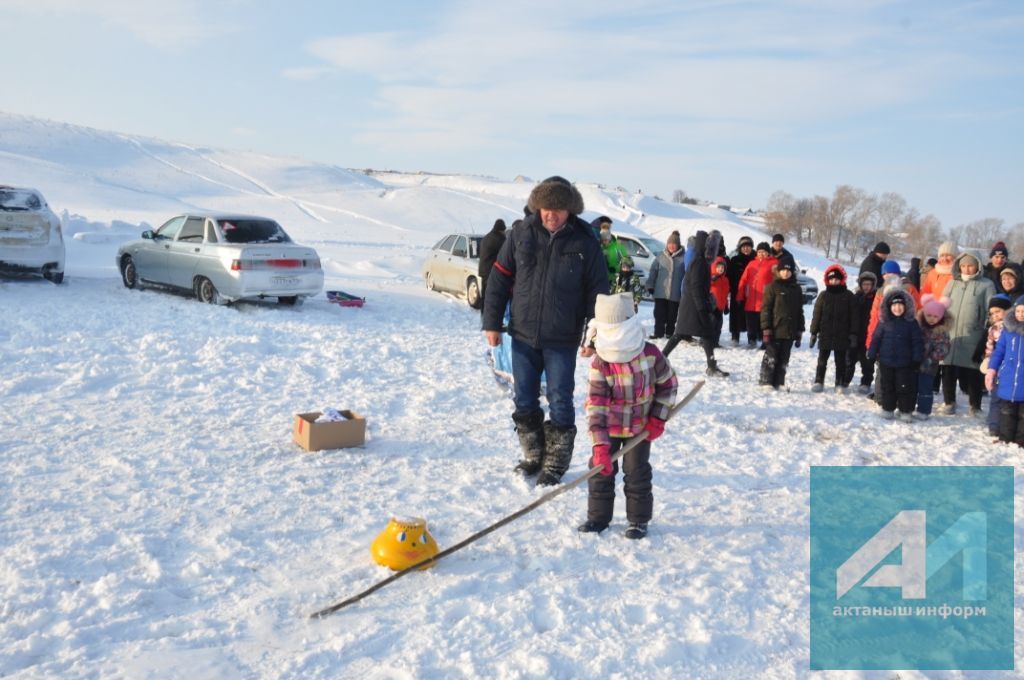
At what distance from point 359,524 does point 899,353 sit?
582 cm

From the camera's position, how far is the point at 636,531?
Answer: 451cm

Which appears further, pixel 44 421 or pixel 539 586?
pixel 44 421

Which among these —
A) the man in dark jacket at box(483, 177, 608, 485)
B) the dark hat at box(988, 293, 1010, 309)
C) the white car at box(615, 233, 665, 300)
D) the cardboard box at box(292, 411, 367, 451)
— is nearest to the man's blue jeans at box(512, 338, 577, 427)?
the man in dark jacket at box(483, 177, 608, 485)

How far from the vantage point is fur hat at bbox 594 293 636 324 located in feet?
14.0

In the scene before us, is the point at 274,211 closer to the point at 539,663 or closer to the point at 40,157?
the point at 40,157

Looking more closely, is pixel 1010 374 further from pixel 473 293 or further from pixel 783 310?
pixel 473 293

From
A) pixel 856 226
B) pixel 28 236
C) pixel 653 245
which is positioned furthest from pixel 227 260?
pixel 856 226

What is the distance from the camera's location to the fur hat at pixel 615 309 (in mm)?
4266

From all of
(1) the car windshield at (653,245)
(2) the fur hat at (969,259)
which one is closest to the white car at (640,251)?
(1) the car windshield at (653,245)

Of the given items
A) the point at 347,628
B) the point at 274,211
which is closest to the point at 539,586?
the point at 347,628

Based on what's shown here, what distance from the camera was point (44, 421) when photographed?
6.23 meters

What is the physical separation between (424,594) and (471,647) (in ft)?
1.73

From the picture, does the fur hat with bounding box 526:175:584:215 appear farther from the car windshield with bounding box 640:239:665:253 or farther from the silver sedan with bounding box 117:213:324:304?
the car windshield with bounding box 640:239:665:253

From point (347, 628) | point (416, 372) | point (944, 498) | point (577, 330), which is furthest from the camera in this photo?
point (416, 372)
